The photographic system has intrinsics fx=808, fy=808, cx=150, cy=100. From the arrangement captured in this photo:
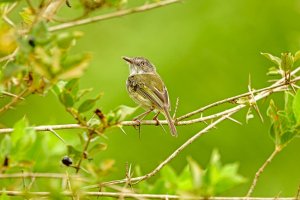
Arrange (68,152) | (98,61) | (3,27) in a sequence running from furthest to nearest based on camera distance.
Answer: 1. (98,61)
2. (68,152)
3. (3,27)

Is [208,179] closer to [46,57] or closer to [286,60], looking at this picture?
[46,57]

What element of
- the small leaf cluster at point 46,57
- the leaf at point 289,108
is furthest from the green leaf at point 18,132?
the leaf at point 289,108

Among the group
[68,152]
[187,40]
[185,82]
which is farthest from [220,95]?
[68,152]

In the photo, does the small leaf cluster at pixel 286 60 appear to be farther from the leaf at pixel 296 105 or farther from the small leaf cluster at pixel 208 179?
the small leaf cluster at pixel 208 179

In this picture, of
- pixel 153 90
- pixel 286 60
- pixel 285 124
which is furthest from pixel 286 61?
pixel 153 90

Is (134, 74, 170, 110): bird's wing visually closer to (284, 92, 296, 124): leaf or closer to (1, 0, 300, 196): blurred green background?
(284, 92, 296, 124): leaf

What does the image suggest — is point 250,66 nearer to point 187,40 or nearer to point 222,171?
point 187,40

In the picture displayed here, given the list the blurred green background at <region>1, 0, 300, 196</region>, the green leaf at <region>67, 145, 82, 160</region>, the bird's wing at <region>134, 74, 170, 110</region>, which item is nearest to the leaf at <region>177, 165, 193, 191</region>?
the green leaf at <region>67, 145, 82, 160</region>
